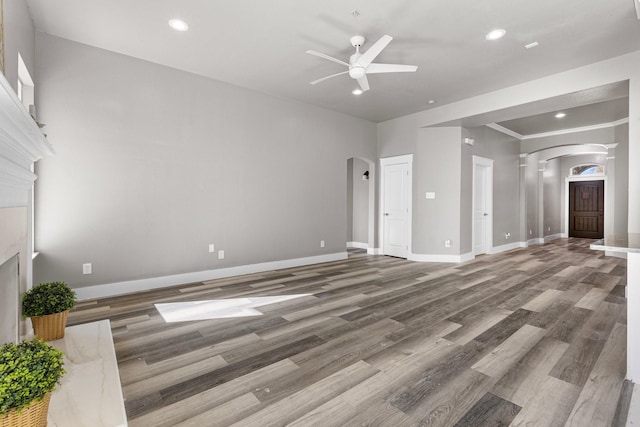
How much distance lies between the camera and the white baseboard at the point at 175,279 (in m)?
3.64

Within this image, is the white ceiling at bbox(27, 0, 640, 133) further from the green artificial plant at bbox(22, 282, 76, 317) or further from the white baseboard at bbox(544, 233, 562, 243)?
the white baseboard at bbox(544, 233, 562, 243)

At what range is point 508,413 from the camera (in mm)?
1632

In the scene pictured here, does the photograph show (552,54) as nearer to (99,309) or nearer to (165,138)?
(165,138)

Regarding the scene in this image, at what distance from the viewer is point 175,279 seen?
4191 millimetres

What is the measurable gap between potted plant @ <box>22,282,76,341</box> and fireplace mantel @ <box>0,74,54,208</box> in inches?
25.6

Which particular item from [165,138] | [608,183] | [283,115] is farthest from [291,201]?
[608,183]

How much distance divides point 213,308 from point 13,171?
2.17 metres

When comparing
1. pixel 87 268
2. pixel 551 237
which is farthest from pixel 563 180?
pixel 87 268

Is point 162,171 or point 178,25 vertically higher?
point 178,25

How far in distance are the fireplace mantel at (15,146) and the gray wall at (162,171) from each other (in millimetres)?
1863

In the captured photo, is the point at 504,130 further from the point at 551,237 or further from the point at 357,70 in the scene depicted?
the point at 357,70

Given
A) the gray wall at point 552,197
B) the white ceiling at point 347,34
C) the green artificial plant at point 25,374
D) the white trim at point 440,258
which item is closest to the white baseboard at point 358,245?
the white trim at point 440,258

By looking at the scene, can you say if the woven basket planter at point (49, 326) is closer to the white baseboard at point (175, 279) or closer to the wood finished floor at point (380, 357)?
the wood finished floor at point (380, 357)

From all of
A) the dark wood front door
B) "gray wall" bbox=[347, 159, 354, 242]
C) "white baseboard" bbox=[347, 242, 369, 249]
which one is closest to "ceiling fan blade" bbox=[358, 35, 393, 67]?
"gray wall" bbox=[347, 159, 354, 242]
